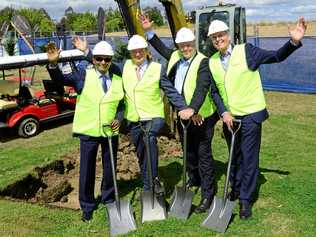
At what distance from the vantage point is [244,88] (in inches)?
191

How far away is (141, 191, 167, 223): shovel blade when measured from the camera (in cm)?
520

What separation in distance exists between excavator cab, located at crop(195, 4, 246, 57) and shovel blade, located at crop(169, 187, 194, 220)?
8760mm

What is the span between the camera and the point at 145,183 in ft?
17.7

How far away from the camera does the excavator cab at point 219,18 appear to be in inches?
536

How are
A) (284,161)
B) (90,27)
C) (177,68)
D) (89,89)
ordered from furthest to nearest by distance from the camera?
1. (90,27)
2. (284,161)
3. (177,68)
4. (89,89)

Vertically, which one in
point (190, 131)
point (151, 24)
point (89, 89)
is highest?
point (151, 24)

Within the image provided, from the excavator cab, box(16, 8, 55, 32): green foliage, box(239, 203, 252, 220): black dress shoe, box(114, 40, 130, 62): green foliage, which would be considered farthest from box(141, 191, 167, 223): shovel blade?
box(16, 8, 55, 32): green foliage

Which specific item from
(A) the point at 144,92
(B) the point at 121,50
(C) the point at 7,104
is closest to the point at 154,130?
(A) the point at 144,92

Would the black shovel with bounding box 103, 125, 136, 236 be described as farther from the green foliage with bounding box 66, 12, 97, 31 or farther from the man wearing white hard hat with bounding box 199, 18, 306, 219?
the green foliage with bounding box 66, 12, 97, 31

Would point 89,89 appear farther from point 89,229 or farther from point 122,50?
point 122,50

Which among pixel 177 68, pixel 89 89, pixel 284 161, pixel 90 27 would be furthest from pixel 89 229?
pixel 90 27

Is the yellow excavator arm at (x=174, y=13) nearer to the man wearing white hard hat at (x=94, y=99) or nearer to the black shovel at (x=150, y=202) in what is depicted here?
the man wearing white hard hat at (x=94, y=99)

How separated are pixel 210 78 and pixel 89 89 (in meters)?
1.34

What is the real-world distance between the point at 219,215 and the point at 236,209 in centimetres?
52
